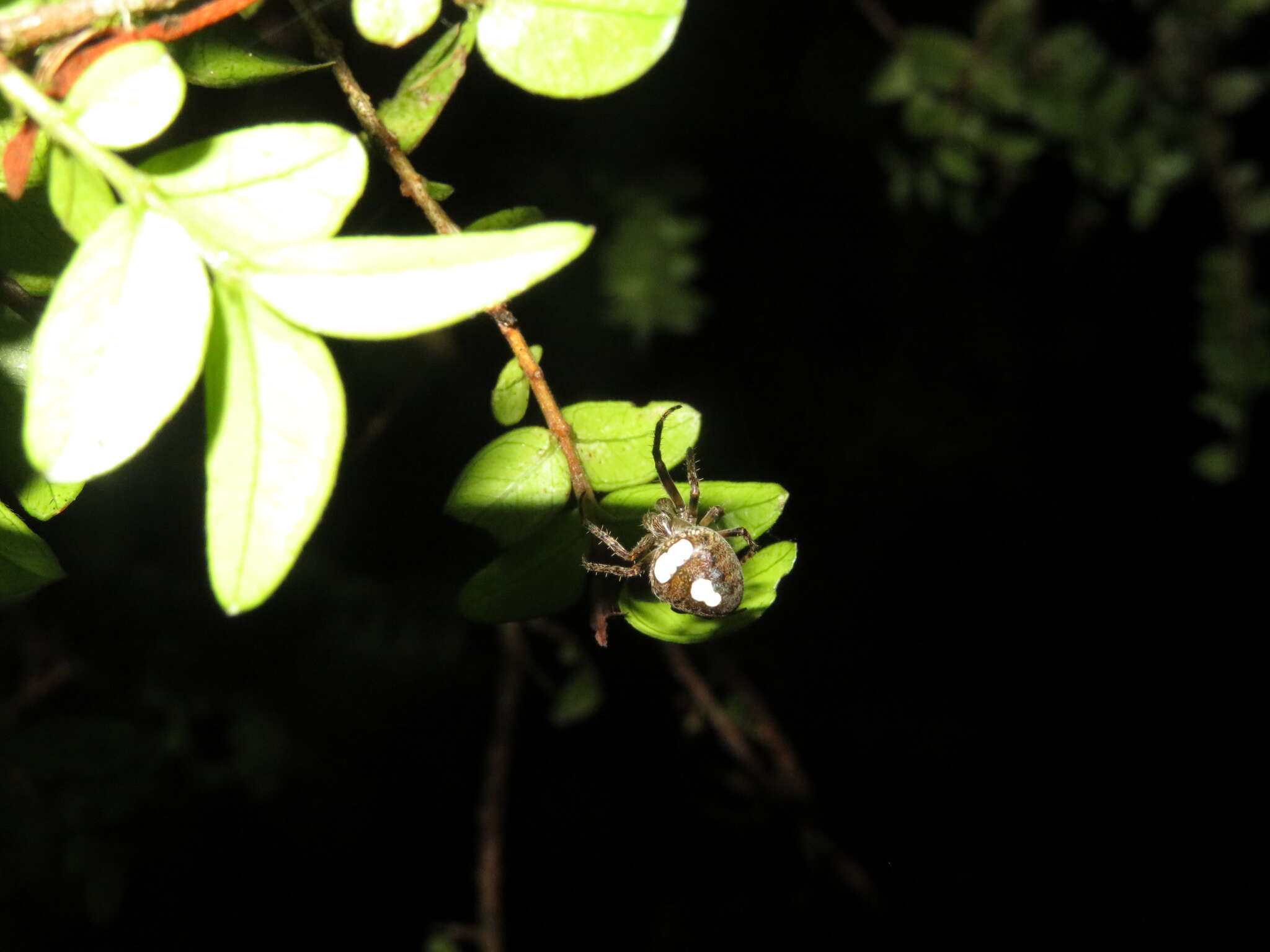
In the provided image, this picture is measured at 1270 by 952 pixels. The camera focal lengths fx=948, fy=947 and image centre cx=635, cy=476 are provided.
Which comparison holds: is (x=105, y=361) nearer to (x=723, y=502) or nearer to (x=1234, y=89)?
(x=723, y=502)


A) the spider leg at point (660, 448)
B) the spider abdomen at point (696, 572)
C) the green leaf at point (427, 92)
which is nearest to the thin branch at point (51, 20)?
the green leaf at point (427, 92)

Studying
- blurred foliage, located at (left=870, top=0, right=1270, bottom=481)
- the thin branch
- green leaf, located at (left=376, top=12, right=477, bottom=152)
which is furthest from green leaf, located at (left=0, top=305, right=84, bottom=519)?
blurred foliage, located at (left=870, top=0, right=1270, bottom=481)

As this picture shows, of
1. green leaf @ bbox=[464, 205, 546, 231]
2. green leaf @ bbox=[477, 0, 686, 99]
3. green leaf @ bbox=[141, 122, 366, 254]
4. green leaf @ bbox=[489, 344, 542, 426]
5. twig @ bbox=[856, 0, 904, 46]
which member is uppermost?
green leaf @ bbox=[141, 122, 366, 254]

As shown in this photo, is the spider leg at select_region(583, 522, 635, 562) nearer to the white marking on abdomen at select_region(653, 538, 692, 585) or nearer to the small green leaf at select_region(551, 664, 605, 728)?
the white marking on abdomen at select_region(653, 538, 692, 585)

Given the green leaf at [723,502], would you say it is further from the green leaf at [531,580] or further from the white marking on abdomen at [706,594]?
the white marking on abdomen at [706,594]

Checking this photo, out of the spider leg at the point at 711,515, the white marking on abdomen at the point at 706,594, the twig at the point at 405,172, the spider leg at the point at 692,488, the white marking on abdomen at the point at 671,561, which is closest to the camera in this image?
the twig at the point at 405,172

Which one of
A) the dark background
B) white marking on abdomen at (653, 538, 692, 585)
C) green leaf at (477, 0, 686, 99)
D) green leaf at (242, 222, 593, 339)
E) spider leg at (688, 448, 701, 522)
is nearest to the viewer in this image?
green leaf at (242, 222, 593, 339)
